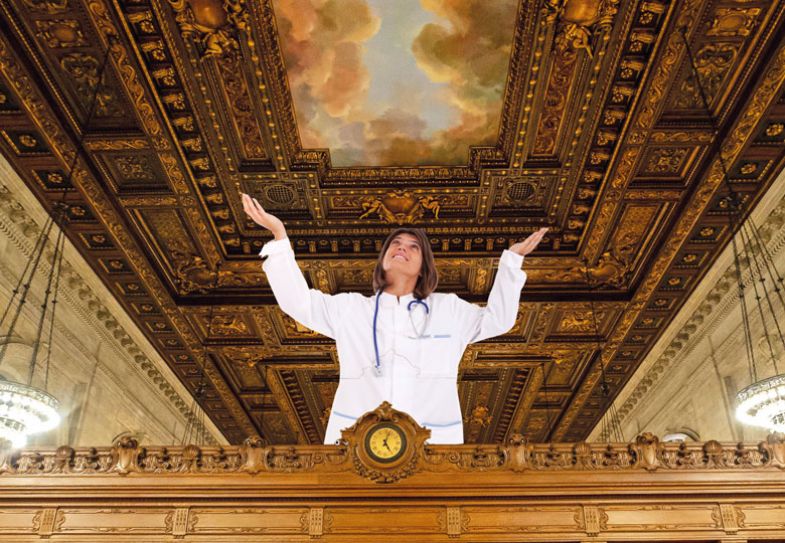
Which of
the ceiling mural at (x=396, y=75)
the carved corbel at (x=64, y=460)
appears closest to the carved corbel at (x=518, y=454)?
the carved corbel at (x=64, y=460)

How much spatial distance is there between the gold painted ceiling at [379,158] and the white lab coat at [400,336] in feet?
14.4

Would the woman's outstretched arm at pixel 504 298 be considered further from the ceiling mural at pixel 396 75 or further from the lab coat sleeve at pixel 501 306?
the ceiling mural at pixel 396 75

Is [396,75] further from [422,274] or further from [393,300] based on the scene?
[393,300]

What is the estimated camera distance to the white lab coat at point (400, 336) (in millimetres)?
2855

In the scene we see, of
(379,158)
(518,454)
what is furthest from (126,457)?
(379,158)

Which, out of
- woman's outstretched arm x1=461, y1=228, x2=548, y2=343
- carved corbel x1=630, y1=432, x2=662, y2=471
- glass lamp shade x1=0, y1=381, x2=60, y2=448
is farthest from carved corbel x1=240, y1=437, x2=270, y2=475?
glass lamp shade x1=0, y1=381, x2=60, y2=448

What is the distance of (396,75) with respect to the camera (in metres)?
7.49

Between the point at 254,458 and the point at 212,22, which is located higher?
the point at 212,22

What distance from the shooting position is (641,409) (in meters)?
14.8

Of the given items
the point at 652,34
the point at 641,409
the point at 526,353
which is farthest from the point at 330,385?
the point at 652,34

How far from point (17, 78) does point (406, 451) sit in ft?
21.3

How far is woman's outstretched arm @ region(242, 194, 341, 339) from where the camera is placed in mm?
2883

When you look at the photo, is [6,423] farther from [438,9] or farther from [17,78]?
[438,9]

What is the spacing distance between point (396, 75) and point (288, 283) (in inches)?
201
